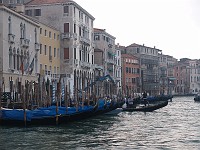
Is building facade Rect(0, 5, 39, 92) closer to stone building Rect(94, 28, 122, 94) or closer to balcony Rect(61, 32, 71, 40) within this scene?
balcony Rect(61, 32, 71, 40)

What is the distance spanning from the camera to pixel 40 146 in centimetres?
1080

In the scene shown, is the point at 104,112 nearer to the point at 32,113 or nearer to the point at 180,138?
the point at 32,113

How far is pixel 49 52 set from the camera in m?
A: 28.3

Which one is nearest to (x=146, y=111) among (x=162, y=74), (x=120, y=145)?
(x=120, y=145)

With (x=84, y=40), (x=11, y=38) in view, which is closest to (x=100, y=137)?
(x=11, y=38)

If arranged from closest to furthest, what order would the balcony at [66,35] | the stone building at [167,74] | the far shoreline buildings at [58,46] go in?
the far shoreline buildings at [58,46] → the balcony at [66,35] → the stone building at [167,74]

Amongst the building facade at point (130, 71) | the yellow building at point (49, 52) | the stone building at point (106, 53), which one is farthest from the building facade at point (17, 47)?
the building facade at point (130, 71)

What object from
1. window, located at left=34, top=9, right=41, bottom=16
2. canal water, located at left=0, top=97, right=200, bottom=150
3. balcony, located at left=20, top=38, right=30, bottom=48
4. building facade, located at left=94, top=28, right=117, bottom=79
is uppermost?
window, located at left=34, top=9, right=41, bottom=16

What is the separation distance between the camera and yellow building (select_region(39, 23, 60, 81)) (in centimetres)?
2689

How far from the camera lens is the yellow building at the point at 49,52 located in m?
26.9

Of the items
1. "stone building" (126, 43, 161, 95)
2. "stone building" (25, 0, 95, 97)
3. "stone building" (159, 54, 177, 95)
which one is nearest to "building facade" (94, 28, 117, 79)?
"stone building" (25, 0, 95, 97)

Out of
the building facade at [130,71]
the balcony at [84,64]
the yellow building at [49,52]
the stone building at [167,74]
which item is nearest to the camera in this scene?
the yellow building at [49,52]

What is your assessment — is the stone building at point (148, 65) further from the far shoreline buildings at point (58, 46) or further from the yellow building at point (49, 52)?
the yellow building at point (49, 52)

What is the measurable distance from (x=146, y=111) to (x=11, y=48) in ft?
26.9
